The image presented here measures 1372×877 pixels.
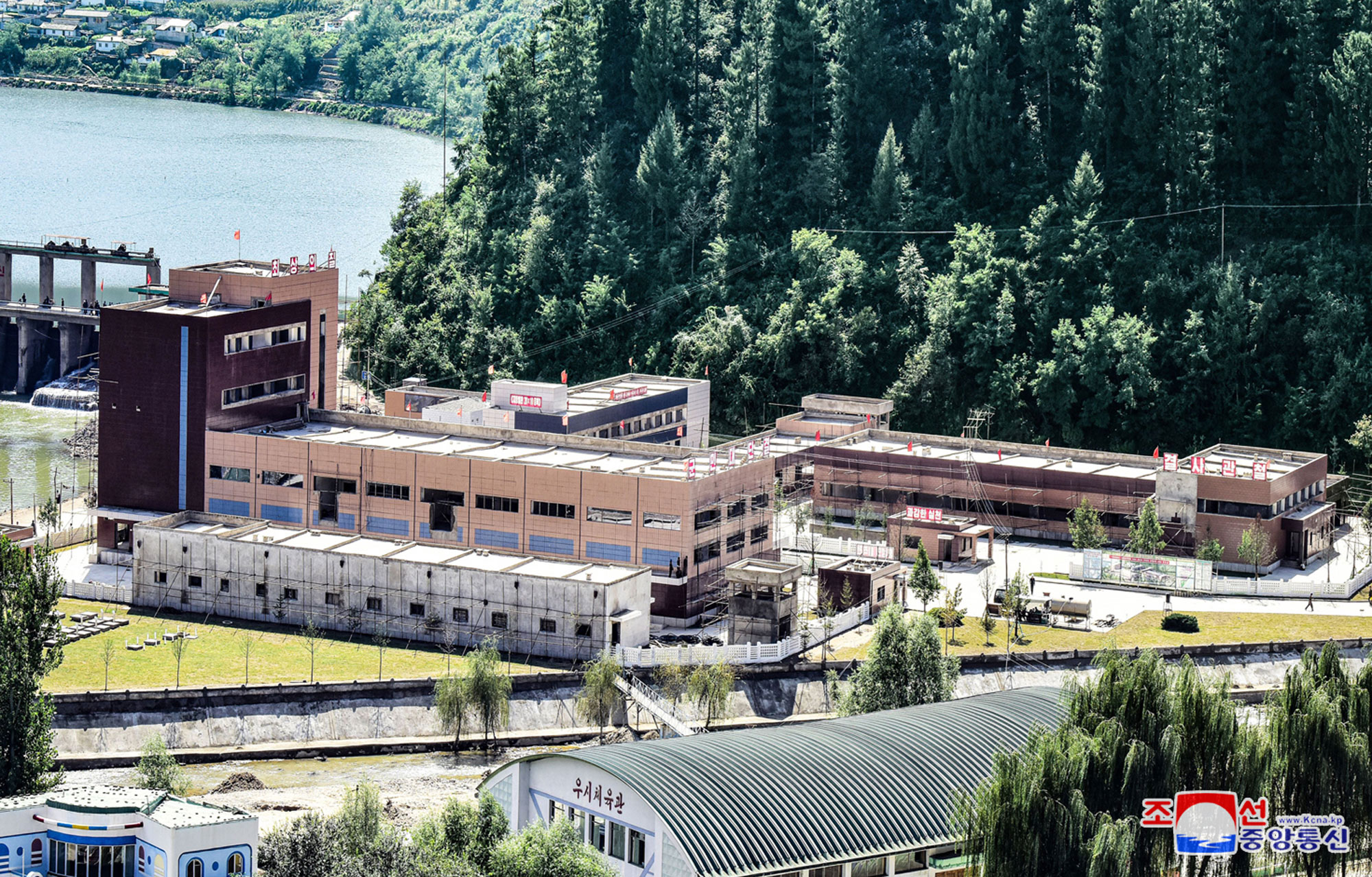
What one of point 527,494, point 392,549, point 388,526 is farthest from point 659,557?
point 388,526

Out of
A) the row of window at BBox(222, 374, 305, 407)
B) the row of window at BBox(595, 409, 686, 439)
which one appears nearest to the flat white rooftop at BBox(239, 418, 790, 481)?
the row of window at BBox(222, 374, 305, 407)

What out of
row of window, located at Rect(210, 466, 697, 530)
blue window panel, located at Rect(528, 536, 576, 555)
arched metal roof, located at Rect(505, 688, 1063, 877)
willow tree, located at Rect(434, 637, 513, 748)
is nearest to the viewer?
arched metal roof, located at Rect(505, 688, 1063, 877)

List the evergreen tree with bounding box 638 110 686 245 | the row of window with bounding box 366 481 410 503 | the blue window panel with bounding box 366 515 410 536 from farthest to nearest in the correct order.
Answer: the evergreen tree with bounding box 638 110 686 245, the blue window panel with bounding box 366 515 410 536, the row of window with bounding box 366 481 410 503

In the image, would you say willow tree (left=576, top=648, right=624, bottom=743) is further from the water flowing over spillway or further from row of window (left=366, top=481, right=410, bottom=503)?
the water flowing over spillway

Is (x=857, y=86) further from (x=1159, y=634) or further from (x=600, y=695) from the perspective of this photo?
(x=600, y=695)

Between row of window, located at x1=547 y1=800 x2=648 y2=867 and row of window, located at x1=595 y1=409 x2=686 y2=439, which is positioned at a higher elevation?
row of window, located at x1=595 y1=409 x2=686 y2=439

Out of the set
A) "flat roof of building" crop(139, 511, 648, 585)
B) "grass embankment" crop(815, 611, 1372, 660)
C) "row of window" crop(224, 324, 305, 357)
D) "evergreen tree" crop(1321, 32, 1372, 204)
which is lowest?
"grass embankment" crop(815, 611, 1372, 660)

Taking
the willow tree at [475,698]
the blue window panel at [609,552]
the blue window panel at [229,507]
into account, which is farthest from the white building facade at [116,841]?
the blue window panel at [229,507]

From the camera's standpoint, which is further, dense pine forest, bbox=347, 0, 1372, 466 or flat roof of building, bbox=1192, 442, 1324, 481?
dense pine forest, bbox=347, 0, 1372, 466
